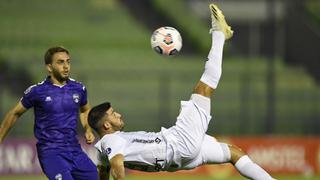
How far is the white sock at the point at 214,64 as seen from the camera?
10.6 meters

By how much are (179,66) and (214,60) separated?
58.9ft

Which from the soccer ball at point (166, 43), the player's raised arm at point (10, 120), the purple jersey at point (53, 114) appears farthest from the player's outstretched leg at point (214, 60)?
the player's raised arm at point (10, 120)

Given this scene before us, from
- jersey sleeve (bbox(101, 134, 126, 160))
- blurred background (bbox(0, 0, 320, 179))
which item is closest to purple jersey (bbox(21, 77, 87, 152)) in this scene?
jersey sleeve (bbox(101, 134, 126, 160))

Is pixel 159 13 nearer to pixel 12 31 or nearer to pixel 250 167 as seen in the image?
pixel 12 31

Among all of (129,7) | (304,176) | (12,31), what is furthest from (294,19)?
(304,176)

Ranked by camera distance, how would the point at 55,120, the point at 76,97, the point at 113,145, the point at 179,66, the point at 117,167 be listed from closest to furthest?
1. the point at 117,167
2. the point at 113,145
3. the point at 55,120
4. the point at 76,97
5. the point at 179,66

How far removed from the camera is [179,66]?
28.6 m

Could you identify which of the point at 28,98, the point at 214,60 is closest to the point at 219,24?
the point at 214,60

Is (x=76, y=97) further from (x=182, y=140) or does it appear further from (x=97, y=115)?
(x=182, y=140)

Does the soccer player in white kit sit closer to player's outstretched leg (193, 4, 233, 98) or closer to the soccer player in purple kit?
player's outstretched leg (193, 4, 233, 98)

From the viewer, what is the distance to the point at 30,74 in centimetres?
2514

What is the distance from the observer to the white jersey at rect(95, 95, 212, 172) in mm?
10406

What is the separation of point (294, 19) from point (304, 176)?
37.2ft

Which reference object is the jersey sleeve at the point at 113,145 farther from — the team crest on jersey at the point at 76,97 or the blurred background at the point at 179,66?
the blurred background at the point at 179,66
